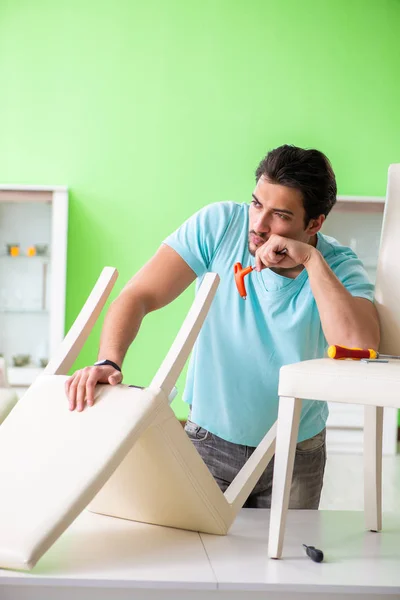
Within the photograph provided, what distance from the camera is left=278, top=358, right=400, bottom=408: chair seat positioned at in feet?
4.49

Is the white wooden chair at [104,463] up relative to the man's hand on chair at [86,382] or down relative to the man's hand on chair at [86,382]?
down

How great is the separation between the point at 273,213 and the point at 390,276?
34 cm

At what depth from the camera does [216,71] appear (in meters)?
5.43

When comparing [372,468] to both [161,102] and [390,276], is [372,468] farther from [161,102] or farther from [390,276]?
[161,102]

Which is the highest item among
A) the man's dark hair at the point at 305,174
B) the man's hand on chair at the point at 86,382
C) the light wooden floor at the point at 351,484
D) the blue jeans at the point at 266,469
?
the man's dark hair at the point at 305,174

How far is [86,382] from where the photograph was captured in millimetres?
1456

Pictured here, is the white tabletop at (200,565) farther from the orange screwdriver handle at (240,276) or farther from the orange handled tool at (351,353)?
the orange screwdriver handle at (240,276)

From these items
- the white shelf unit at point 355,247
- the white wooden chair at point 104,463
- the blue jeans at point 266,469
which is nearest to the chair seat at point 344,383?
the white wooden chair at point 104,463

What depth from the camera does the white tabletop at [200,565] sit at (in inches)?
51.8

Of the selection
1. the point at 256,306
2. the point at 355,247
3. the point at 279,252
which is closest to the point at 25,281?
the point at 355,247

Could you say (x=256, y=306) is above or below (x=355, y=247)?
above

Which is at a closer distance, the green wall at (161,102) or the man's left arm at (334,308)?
the man's left arm at (334,308)

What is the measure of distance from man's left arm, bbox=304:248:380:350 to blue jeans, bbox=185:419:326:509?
373 mm

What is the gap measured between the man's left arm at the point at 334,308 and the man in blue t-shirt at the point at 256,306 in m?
0.08
